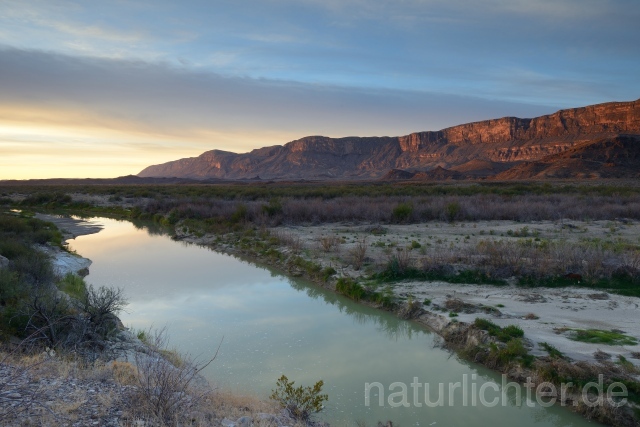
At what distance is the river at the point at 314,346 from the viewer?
6.97 metres

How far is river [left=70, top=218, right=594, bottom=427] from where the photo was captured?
6.97 metres

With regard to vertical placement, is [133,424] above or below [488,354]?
above

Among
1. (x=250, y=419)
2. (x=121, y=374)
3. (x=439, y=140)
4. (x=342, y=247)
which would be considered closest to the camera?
(x=250, y=419)

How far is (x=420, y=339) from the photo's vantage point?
10008 millimetres

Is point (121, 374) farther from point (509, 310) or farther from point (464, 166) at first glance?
point (464, 166)

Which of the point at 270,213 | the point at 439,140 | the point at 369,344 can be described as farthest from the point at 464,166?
the point at 369,344

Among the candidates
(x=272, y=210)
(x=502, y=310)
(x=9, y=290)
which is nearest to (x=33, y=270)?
(x=9, y=290)

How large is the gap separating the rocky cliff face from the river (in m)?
95.8

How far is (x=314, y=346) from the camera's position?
9656mm

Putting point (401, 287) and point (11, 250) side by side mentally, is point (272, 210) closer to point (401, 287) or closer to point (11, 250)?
point (11, 250)

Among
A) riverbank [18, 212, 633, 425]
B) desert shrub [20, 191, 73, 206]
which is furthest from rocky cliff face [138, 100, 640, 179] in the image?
riverbank [18, 212, 633, 425]

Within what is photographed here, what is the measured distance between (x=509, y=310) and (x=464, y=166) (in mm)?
117162

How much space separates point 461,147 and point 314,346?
150 m

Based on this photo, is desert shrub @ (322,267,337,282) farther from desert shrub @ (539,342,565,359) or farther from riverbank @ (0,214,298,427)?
riverbank @ (0,214,298,427)
